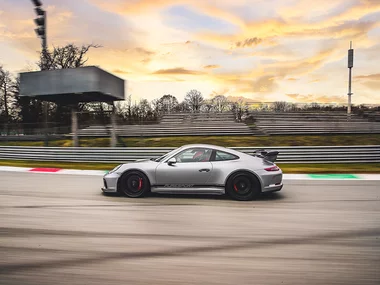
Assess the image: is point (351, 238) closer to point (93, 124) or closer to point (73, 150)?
point (73, 150)

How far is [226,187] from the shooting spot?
6520mm

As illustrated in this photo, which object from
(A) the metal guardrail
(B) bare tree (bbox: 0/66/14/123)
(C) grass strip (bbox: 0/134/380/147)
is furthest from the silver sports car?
(B) bare tree (bbox: 0/66/14/123)

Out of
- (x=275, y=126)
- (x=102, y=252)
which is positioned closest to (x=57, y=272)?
(x=102, y=252)

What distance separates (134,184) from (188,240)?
285 centimetres

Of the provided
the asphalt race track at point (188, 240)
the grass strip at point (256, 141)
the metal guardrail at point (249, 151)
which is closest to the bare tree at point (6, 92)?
the grass strip at point (256, 141)

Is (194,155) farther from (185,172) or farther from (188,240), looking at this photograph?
(188,240)

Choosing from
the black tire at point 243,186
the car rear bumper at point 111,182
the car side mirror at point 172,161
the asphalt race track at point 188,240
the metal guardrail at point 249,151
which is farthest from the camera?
the metal guardrail at point 249,151

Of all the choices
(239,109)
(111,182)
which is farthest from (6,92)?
(111,182)

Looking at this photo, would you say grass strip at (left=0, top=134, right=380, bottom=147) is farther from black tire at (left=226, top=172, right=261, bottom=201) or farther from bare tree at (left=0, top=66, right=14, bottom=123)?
bare tree at (left=0, top=66, right=14, bottom=123)

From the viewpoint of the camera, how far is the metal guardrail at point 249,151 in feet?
43.7

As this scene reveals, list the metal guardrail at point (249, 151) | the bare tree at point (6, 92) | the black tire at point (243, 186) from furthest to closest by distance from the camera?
1. the bare tree at point (6, 92)
2. the metal guardrail at point (249, 151)
3. the black tire at point (243, 186)

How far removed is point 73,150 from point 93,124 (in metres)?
12.4

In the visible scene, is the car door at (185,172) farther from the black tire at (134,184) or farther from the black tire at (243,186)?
the black tire at (243,186)

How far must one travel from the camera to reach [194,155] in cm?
671
